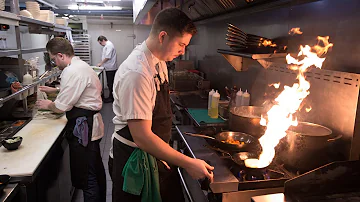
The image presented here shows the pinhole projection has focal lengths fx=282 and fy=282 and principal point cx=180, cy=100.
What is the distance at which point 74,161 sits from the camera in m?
2.57

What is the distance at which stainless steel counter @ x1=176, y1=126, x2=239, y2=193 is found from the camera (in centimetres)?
135

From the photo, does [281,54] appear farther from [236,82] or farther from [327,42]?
[236,82]

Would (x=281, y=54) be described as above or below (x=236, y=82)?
above

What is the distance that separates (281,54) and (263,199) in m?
1.19

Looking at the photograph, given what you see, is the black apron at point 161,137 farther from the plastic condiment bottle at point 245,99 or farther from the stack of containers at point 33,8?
the stack of containers at point 33,8

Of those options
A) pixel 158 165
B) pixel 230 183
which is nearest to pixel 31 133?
pixel 158 165

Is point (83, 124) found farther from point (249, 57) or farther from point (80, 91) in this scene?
point (249, 57)

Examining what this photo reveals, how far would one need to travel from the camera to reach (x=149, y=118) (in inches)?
55.9

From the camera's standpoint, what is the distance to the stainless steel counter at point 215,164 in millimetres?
1354

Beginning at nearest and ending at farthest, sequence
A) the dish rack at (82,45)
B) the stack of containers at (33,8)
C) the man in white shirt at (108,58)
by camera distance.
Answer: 1. the stack of containers at (33,8)
2. the man in white shirt at (108,58)
3. the dish rack at (82,45)

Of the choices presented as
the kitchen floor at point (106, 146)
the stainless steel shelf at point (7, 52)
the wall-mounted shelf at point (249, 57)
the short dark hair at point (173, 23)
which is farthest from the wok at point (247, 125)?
the stainless steel shelf at point (7, 52)

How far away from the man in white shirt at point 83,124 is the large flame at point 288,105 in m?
1.55

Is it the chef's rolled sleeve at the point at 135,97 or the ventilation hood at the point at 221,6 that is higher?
the ventilation hood at the point at 221,6

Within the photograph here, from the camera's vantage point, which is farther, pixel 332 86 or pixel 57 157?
pixel 57 157
